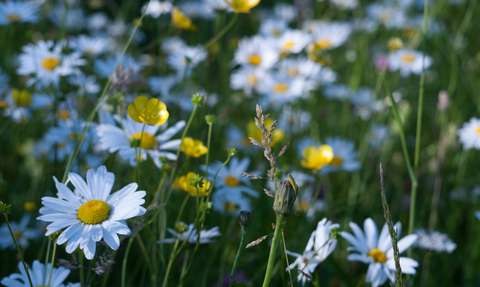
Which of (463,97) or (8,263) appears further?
(463,97)

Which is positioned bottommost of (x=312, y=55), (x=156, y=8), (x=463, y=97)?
(x=463, y=97)

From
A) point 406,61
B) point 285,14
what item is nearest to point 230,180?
point 406,61

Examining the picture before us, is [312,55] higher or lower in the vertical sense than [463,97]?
higher

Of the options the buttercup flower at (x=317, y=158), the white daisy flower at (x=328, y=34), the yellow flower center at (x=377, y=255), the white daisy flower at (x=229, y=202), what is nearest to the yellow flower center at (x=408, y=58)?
the white daisy flower at (x=328, y=34)

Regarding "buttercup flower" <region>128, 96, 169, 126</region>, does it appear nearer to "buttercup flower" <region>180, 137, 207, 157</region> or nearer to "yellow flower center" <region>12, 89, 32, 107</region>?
"buttercup flower" <region>180, 137, 207, 157</region>

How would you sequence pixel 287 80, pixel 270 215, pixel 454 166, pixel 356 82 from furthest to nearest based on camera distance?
pixel 356 82, pixel 287 80, pixel 454 166, pixel 270 215

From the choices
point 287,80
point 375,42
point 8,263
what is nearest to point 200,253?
point 8,263

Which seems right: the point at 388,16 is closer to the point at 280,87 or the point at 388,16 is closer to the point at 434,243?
the point at 280,87

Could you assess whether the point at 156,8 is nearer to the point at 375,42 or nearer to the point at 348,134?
the point at 348,134

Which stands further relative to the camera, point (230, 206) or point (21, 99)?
point (21, 99)
